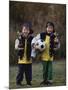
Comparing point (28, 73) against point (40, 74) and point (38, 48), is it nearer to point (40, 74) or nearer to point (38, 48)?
point (40, 74)

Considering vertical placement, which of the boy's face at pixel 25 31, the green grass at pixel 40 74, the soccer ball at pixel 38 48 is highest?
the boy's face at pixel 25 31

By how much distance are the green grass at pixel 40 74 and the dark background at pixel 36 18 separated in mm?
56

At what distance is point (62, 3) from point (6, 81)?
809 millimetres

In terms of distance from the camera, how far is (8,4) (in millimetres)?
1781

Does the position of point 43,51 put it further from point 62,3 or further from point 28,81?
point 62,3

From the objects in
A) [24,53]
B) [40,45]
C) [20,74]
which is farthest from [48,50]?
[20,74]

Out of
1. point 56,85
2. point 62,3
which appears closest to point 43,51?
point 56,85

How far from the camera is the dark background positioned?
1.79 meters

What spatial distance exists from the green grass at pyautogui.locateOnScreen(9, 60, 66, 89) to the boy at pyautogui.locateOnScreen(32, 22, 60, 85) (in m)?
0.04

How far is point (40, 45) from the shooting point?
184 centimetres

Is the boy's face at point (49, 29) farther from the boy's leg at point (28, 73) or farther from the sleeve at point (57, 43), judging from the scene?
the boy's leg at point (28, 73)

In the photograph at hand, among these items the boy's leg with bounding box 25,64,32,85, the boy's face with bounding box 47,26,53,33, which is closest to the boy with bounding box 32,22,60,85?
the boy's face with bounding box 47,26,53,33

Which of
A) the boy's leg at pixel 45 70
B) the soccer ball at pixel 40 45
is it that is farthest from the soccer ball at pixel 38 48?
the boy's leg at pixel 45 70

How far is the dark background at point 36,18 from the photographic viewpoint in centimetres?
179
